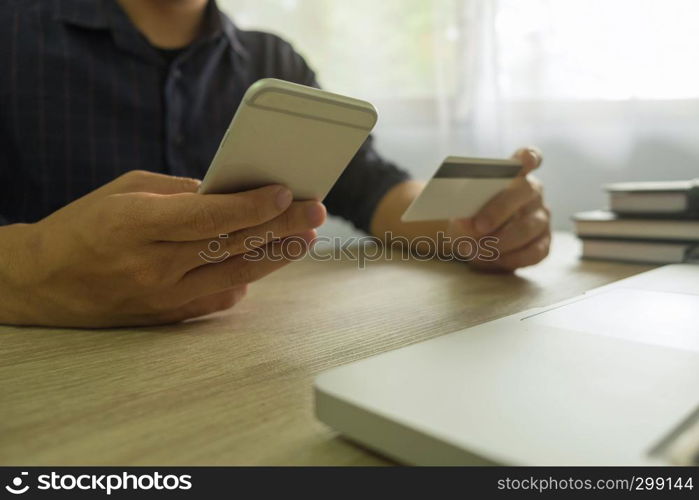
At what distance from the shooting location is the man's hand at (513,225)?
714 millimetres

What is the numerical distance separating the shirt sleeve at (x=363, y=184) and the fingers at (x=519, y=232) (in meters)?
0.31

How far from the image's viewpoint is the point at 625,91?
1.09 metres

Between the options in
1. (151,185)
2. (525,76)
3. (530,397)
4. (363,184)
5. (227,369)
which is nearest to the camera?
(530,397)

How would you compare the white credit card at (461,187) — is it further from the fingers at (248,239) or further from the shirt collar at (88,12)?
the shirt collar at (88,12)

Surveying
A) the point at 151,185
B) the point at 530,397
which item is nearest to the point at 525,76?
the point at 151,185

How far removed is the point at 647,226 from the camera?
29.9 inches

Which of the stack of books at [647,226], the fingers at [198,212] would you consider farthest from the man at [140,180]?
the stack of books at [647,226]

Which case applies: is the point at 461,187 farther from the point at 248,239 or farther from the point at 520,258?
the point at 248,239

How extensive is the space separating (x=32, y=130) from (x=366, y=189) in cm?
58

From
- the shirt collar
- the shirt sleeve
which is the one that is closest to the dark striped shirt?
the shirt collar

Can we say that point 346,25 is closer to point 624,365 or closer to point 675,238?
point 675,238

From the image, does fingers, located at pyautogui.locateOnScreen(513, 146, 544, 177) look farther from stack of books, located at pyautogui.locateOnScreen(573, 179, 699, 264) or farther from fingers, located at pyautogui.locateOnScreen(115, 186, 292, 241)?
fingers, located at pyautogui.locateOnScreen(115, 186, 292, 241)

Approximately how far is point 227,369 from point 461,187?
1.22ft

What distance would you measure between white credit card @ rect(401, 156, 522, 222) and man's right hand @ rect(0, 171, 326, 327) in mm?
158
